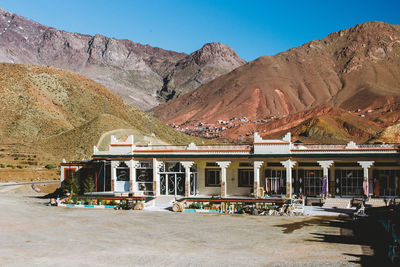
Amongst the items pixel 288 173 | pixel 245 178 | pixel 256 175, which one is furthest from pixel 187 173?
pixel 288 173

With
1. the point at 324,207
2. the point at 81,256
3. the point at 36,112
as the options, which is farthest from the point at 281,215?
the point at 36,112

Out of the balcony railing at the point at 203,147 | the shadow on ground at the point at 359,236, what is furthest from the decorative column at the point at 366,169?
the balcony railing at the point at 203,147

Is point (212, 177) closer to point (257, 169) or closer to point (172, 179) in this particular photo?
point (172, 179)

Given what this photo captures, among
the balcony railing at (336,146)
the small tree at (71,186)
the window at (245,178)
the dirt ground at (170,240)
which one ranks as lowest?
the dirt ground at (170,240)

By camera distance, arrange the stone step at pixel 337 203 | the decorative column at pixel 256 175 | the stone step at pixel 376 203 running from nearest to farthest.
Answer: the stone step at pixel 376 203
the stone step at pixel 337 203
the decorative column at pixel 256 175

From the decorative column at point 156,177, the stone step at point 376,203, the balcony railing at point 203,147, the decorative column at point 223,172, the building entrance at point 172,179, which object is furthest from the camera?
the building entrance at point 172,179

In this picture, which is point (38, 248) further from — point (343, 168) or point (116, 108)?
point (116, 108)

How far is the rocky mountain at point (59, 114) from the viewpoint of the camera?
314ft

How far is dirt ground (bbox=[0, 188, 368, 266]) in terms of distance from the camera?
22.0 metres

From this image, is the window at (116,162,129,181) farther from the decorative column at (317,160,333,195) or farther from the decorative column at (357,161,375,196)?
the decorative column at (357,161,375,196)

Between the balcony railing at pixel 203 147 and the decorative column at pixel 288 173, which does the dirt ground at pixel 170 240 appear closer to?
the decorative column at pixel 288 173

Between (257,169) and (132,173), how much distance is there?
11814mm

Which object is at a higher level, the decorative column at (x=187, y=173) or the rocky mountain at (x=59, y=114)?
the rocky mountain at (x=59, y=114)

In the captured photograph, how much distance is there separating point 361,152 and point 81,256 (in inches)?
1055
